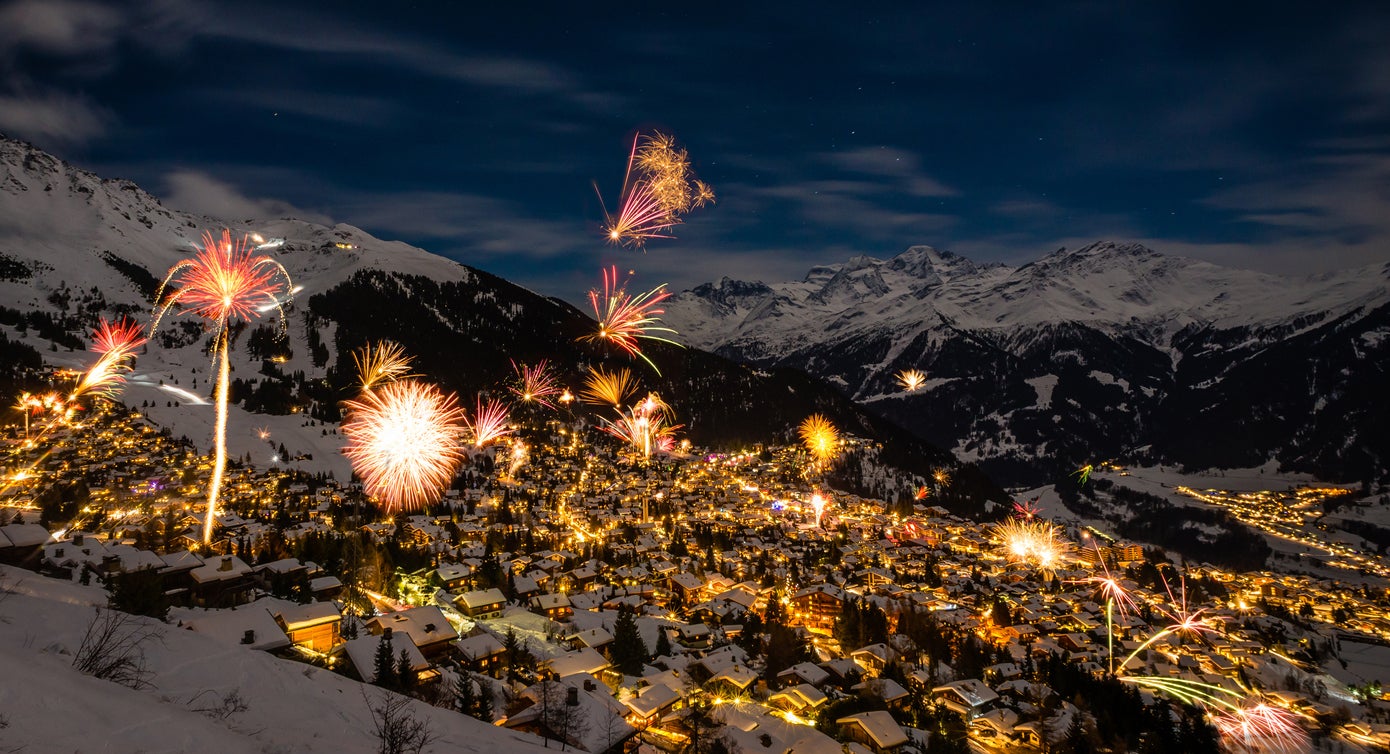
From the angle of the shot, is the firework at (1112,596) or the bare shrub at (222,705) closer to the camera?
the bare shrub at (222,705)

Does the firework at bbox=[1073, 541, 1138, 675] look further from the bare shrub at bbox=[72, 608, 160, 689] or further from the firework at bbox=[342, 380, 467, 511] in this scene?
the bare shrub at bbox=[72, 608, 160, 689]

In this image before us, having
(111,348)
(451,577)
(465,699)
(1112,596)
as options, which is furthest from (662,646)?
(111,348)

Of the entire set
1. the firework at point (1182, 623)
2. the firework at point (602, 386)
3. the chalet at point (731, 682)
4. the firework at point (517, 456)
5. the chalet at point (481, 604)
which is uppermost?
the firework at point (602, 386)

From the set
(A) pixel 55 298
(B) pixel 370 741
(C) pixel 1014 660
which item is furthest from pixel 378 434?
(A) pixel 55 298

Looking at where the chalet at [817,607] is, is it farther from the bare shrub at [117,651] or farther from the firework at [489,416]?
the firework at [489,416]

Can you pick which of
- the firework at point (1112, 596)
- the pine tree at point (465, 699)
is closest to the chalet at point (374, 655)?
the pine tree at point (465, 699)

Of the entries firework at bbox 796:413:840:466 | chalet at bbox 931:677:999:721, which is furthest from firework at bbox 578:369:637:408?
chalet at bbox 931:677:999:721
